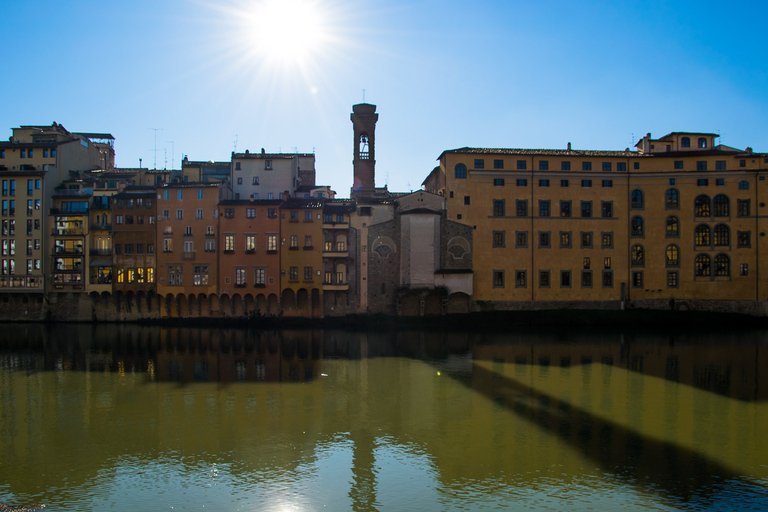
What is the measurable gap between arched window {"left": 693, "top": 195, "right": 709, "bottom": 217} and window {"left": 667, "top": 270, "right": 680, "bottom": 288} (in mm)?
5420

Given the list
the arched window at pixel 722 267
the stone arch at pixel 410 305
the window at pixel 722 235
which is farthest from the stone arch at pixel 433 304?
the window at pixel 722 235

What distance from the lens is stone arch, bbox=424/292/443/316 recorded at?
151 feet

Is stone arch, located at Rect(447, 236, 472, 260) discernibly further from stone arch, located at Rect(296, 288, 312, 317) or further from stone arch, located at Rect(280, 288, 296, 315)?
stone arch, located at Rect(280, 288, 296, 315)

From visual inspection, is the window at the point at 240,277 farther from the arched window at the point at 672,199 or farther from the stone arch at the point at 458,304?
the arched window at the point at 672,199

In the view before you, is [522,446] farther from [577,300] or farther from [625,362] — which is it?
[577,300]

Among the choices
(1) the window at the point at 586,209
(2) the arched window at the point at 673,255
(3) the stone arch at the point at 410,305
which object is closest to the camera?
(3) the stone arch at the point at 410,305

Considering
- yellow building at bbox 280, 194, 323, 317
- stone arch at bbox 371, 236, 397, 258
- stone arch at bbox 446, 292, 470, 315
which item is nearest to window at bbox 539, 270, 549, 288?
stone arch at bbox 446, 292, 470, 315

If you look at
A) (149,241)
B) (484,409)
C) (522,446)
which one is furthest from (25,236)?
(522,446)

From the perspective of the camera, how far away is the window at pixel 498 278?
153 ft

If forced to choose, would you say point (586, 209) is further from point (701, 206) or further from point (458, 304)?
point (458, 304)

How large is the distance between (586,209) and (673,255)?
8.56m

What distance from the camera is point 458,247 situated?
46344 millimetres

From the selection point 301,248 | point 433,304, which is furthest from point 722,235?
point 301,248

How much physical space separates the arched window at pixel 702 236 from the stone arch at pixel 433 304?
2272 cm
